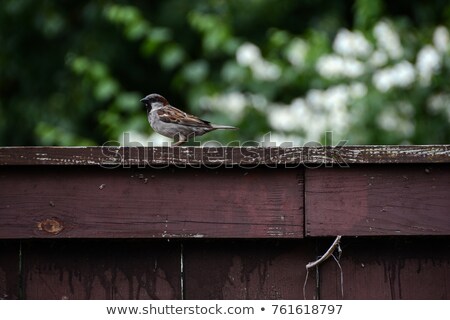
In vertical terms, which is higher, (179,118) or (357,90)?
(357,90)

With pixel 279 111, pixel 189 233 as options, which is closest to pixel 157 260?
pixel 189 233

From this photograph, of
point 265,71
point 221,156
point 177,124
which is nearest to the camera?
point 221,156

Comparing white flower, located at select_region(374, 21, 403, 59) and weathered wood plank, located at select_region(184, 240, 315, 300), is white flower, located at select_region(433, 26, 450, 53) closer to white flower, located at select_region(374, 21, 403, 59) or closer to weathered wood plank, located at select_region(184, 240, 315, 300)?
white flower, located at select_region(374, 21, 403, 59)

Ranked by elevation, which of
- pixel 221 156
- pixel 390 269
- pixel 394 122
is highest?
pixel 394 122

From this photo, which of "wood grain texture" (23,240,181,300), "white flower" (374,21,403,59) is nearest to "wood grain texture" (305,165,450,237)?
"wood grain texture" (23,240,181,300)

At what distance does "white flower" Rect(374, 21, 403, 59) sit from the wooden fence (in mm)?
4368

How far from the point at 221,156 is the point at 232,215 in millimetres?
133

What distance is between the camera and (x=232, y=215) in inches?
71.2

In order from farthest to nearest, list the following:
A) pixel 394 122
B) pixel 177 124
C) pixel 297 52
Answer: pixel 297 52
pixel 394 122
pixel 177 124

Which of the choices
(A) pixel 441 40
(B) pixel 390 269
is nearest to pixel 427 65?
(A) pixel 441 40

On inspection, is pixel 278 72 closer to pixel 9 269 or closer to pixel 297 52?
pixel 297 52

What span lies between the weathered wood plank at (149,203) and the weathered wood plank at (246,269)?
67 mm

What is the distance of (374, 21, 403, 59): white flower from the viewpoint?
6.04 m
